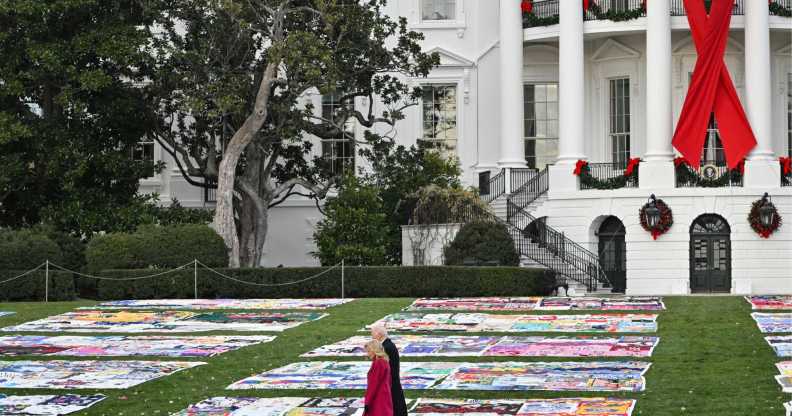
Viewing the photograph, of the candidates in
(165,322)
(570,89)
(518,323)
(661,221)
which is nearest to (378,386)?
(518,323)

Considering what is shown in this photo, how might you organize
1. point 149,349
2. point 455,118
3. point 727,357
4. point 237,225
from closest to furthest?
point 727,357, point 149,349, point 237,225, point 455,118

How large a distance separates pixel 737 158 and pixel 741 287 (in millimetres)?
3729

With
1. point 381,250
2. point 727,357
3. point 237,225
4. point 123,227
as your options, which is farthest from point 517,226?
point 727,357

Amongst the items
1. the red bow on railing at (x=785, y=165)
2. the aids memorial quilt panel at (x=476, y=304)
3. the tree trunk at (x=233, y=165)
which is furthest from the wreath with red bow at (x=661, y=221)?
the tree trunk at (x=233, y=165)

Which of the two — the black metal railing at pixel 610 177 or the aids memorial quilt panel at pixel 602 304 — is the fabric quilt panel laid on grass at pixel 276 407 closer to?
the aids memorial quilt panel at pixel 602 304

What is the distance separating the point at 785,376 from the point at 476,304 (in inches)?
489

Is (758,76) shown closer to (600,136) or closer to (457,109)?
(600,136)

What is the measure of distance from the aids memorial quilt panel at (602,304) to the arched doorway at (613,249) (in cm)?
767

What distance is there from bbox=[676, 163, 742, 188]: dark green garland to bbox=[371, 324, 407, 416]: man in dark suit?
2594 centimetres

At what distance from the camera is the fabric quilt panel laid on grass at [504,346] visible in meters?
23.9

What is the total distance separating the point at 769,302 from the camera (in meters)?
31.8

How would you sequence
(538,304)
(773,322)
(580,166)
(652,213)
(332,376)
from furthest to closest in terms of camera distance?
(580,166) → (652,213) → (538,304) → (773,322) → (332,376)

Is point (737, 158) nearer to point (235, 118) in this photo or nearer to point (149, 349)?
point (235, 118)

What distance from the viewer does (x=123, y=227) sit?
40250mm
